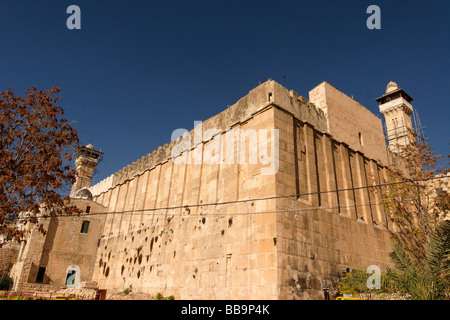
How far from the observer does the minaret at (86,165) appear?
4238 centimetres

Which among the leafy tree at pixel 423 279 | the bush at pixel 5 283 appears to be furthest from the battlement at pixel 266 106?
the bush at pixel 5 283

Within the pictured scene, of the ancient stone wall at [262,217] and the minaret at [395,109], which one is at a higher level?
the minaret at [395,109]

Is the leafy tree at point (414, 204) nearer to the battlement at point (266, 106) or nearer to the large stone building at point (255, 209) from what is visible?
the large stone building at point (255, 209)

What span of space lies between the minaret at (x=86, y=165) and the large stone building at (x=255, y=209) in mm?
17227

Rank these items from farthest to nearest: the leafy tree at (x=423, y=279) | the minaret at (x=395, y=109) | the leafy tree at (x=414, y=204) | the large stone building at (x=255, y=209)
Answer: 1. the minaret at (x=395, y=109)
2. the leafy tree at (x=414, y=204)
3. the large stone building at (x=255, y=209)
4. the leafy tree at (x=423, y=279)

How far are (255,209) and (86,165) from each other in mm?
37092

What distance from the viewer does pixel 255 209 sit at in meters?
13.6

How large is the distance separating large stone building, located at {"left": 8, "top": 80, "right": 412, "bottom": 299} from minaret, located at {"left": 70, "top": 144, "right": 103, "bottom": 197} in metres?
17.2

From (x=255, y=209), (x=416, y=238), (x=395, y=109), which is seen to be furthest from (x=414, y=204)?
(x=395, y=109)

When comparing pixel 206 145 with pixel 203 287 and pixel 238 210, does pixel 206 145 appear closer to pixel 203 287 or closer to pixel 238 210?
pixel 238 210

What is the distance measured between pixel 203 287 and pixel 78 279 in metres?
16.3

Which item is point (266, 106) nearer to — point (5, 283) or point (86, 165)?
point (5, 283)

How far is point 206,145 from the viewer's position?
1897cm
